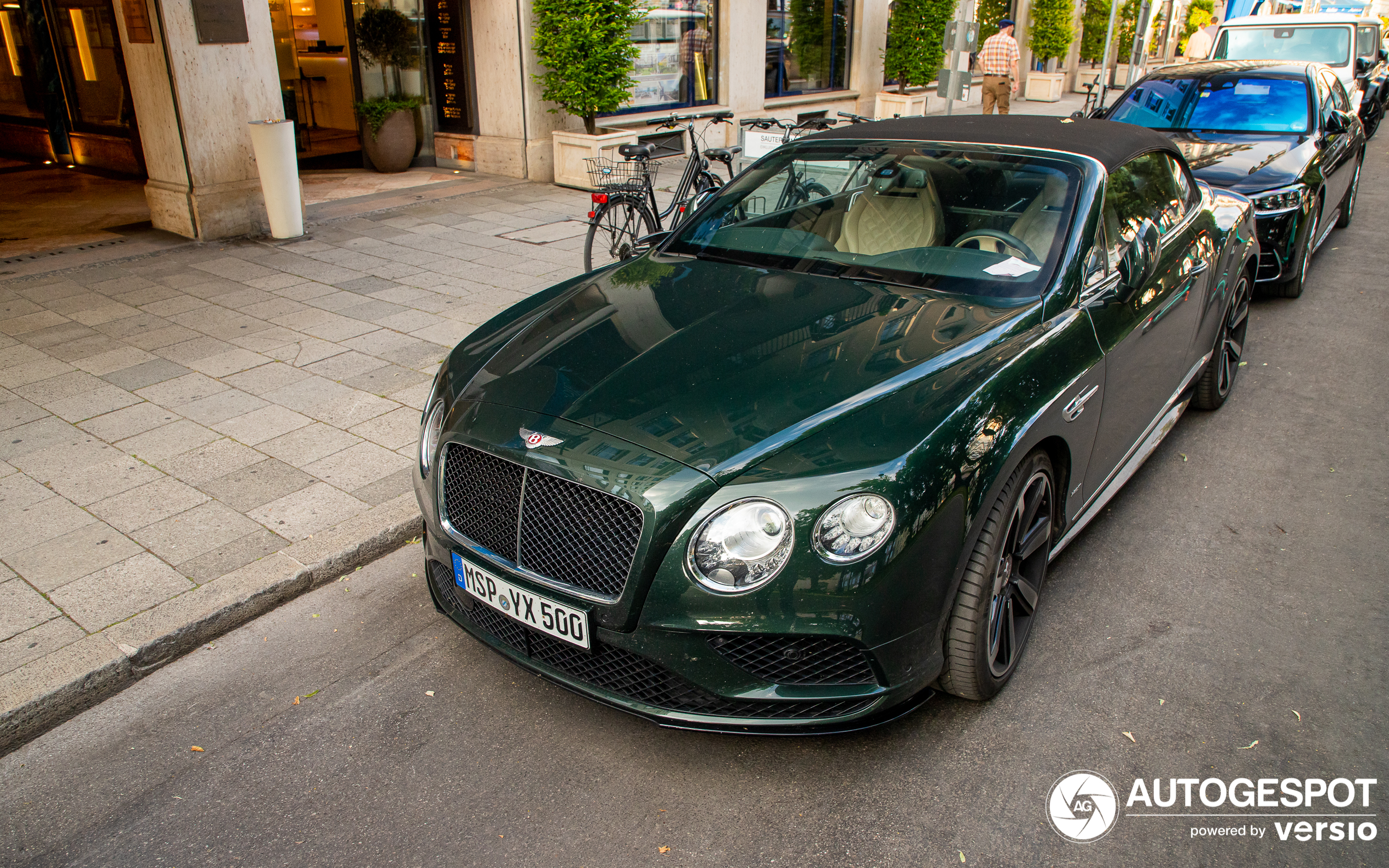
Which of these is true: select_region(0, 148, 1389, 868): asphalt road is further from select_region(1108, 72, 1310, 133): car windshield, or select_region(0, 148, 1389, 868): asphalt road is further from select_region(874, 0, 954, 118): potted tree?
select_region(874, 0, 954, 118): potted tree

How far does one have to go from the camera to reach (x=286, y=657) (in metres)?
3.41

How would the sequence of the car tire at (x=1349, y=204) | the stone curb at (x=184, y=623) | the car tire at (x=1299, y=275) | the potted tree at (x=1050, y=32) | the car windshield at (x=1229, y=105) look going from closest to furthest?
the stone curb at (x=184, y=623) < the car tire at (x=1299, y=275) < the car windshield at (x=1229, y=105) < the car tire at (x=1349, y=204) < the potted tree at (x=1050, y=32)

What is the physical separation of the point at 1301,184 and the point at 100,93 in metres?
13.7

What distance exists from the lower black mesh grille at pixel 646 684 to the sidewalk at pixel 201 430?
1.50 m

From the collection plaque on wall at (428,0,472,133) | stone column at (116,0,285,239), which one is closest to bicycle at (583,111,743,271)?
stone column at (116,0,285,239)

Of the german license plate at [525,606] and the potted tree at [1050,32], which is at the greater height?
the potted tree at [1050,32]

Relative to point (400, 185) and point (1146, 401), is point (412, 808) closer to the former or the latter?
point (1146, 401)

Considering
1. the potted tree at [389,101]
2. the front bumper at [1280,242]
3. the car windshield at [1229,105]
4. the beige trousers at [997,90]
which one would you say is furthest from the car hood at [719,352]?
the beige trousers at [997,90]

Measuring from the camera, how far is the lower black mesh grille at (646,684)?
8.43ft

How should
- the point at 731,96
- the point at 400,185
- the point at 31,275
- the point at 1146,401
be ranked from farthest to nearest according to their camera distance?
1. the point at 731,96
2. the point at 400,185
3. the point at 31,275
4. the point at 1146,401

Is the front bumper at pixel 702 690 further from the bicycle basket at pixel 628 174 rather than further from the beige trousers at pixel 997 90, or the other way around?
the beige trousers at pixel 997 90

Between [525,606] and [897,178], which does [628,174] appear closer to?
[897,178]

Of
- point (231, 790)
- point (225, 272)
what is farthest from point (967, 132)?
point (225, 272)

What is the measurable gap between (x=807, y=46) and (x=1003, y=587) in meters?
15.3
